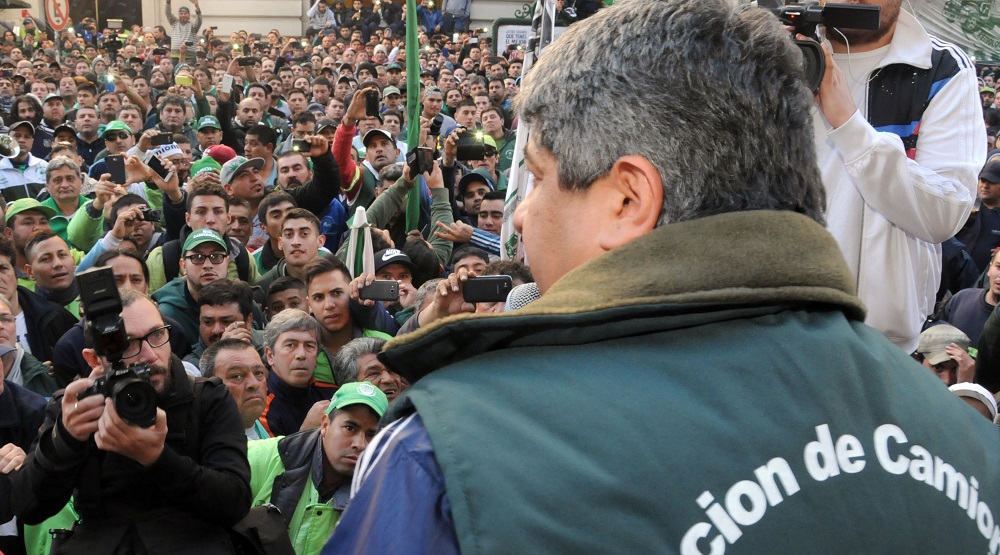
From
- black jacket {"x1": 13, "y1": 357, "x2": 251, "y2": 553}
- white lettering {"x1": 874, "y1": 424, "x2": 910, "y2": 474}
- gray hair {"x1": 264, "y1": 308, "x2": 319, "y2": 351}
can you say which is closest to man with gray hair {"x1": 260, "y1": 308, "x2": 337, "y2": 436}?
gray hair {"x1": 264, "y1": 308, "x2": 319, "y2": 351}

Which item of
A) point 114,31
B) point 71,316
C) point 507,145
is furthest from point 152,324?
point 114,31

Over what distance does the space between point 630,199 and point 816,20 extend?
45.4 inches

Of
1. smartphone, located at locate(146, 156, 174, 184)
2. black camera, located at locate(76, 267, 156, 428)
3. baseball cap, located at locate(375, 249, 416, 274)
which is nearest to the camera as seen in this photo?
black camera, located at locate(76, 267, 156, 428)

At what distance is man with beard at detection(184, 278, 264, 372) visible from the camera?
222 inches

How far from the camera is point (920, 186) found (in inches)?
85.3

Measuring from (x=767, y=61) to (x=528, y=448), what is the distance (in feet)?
1.82

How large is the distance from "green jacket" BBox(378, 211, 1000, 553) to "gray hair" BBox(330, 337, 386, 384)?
3.95 meters

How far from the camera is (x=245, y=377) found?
4.76 metres

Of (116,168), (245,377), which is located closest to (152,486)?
(245,377)

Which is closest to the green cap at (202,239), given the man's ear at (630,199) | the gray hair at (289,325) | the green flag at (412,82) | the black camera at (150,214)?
the black camera at (150,214)

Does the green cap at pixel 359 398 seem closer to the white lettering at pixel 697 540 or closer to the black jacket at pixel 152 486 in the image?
the black jacket at pixel 152 486

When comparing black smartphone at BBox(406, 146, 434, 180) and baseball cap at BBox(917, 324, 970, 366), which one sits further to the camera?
black smartphone at BBox(406, 146, 434, 180)

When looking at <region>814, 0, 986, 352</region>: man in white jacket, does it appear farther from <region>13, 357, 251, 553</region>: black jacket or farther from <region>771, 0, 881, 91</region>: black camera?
<region>13, 357, 251, 553</region>: black jacket

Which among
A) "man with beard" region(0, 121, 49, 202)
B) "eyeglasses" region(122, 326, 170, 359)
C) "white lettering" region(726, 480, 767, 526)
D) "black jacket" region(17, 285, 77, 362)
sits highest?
"white lettering" region(726, 480, 767, 526)
